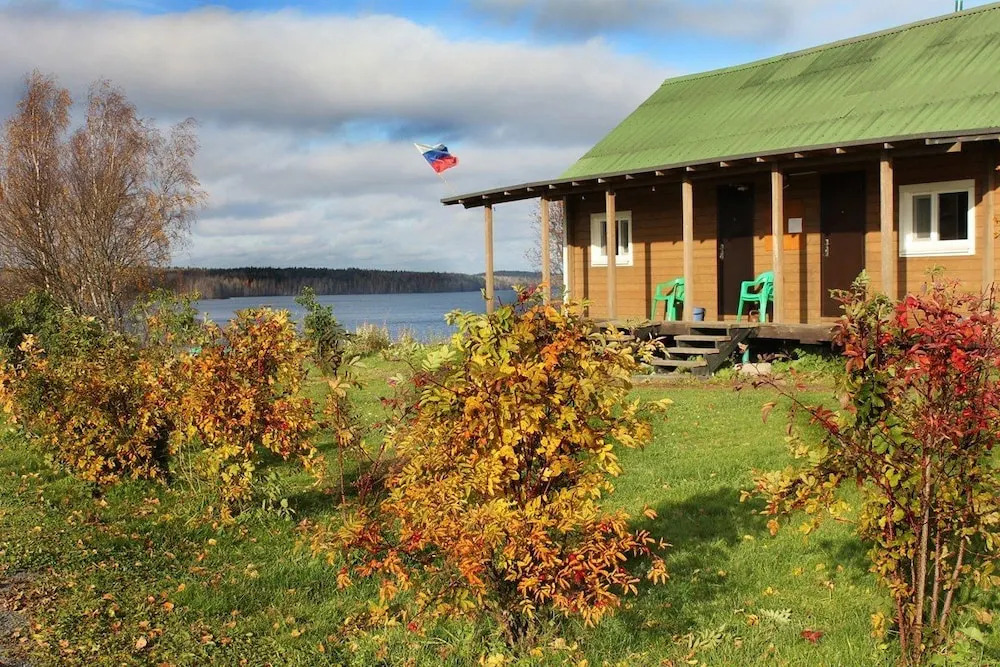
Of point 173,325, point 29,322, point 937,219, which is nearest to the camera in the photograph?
point 173,325

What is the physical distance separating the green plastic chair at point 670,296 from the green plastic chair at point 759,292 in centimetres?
119

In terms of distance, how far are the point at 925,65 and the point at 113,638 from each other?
625 inches

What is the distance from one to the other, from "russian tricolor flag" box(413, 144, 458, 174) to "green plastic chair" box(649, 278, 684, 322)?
252 inches

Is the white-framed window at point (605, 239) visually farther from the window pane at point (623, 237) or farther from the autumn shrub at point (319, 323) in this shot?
the autumn shrub at point (319, 323)

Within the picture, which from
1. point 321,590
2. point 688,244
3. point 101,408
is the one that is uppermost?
point 688,244

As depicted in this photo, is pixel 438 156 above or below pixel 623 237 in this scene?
above

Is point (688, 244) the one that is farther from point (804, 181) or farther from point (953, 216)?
point (953, 216)

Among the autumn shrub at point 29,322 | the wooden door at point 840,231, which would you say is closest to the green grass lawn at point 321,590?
the autumn shrub at point 29,322

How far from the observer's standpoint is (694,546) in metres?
6.05

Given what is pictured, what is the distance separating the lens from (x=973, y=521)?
3893 millimetres

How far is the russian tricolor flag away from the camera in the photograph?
21.1m

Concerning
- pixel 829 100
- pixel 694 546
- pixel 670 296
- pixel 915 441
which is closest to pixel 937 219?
pixel 829 100

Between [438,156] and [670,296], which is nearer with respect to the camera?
[670,296]

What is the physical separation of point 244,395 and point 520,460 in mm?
3216
